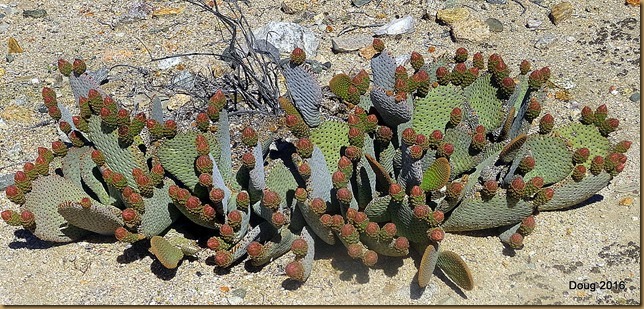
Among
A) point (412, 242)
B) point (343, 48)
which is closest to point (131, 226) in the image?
point (412, 242)

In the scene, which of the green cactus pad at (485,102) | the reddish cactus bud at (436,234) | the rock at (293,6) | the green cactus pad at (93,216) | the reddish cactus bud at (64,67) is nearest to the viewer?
the reddish cactus bud at (436,234)

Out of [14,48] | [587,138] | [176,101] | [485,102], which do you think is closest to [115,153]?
[176,101]

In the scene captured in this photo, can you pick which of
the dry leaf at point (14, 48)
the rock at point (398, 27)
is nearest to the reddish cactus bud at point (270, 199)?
the rock at point (398, 27)

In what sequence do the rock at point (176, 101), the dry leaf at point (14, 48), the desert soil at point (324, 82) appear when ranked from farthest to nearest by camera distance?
the dry leaf at point (14, 48) < the rock at point (176, 101) < the desert soil at point (324, 82)

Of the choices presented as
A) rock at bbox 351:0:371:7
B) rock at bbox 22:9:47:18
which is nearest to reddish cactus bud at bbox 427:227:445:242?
rock at bbox 351:0:371:7

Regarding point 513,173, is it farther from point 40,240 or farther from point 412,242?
point 40,240

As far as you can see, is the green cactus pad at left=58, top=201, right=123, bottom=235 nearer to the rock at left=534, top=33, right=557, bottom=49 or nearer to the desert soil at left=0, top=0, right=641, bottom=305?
the desert soil at left=0, top=0, right=641, bottom=305

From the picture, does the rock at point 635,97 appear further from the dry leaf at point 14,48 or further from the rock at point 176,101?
the dry leaf at point 14,48

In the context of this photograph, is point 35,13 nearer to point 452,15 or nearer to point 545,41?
point 452,15
